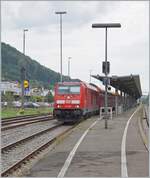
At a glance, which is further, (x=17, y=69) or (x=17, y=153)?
(x=17, y=69)

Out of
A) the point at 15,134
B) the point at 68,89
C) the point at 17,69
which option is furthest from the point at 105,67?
the point at 17,69

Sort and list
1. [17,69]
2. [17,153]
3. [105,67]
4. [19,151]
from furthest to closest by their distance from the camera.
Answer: [17,69], [105,67], [19,151], [17,153]

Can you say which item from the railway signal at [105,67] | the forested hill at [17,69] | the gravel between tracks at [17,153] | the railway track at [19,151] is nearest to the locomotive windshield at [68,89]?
the railway signal at [105,67]

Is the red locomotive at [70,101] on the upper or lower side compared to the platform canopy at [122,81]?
lower

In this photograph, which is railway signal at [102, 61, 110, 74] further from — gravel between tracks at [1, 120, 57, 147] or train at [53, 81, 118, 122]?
train at [53, 81, 118, 122]

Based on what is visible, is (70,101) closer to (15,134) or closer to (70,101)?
(70,101)

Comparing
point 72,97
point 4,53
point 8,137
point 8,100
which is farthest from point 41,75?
point 8,137

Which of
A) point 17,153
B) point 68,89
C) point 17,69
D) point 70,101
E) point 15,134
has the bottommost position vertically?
point 17,153

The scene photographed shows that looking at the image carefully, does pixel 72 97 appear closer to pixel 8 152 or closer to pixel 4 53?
pixel 8 152

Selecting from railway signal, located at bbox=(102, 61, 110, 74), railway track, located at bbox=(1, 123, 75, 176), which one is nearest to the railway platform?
railway track, located at bbox=(1, 123, 75, 176)

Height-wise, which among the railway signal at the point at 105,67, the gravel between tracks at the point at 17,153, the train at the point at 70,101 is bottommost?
the gravel between tracks at the point at 17,153

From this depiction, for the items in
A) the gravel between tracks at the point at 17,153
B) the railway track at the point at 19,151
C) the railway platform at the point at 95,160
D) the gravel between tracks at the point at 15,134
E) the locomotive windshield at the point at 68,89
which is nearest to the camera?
the railway platform at the point at 95,160

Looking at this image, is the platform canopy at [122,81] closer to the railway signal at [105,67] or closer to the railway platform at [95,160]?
the railway signal at [105,67]

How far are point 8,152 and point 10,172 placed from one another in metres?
5.32
